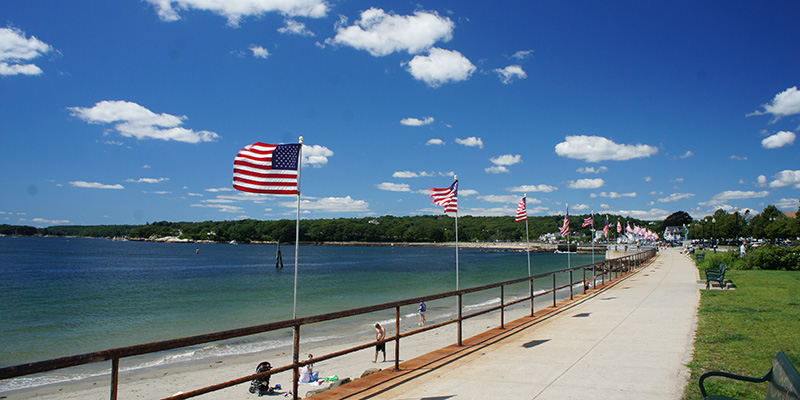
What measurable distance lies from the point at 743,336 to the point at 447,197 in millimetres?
A: 10079

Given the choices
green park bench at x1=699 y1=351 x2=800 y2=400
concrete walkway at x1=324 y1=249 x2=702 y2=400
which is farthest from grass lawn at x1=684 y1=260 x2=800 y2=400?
green park bench at x1=699 y1=351 x2=800 y2=400

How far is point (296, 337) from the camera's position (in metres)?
5.43

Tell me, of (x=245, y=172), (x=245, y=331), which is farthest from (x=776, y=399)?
(x=245, y=172)

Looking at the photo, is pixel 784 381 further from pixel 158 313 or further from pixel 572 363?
pixel 158 313

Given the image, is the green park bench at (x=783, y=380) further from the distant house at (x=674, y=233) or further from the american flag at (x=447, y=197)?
the distant house at (x=674, y=233)

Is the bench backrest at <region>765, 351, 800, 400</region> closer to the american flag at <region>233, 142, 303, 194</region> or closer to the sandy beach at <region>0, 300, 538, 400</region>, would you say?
the american flag at <region>233, 142, 303, 194</region>

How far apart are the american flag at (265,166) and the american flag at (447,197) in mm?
8562

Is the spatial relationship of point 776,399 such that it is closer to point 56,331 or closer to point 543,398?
point 543,398

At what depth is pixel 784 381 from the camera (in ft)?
11.7

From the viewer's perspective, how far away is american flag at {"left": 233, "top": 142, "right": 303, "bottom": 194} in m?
9.02

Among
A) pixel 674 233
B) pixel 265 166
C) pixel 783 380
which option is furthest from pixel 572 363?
pixel 674 233

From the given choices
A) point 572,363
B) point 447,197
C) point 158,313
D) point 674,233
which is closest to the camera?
point 572,363

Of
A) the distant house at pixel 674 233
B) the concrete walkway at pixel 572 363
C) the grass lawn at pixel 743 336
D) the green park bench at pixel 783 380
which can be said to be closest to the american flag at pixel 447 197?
the concrete walkway at pixel 572 363

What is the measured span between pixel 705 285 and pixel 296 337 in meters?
19.7
